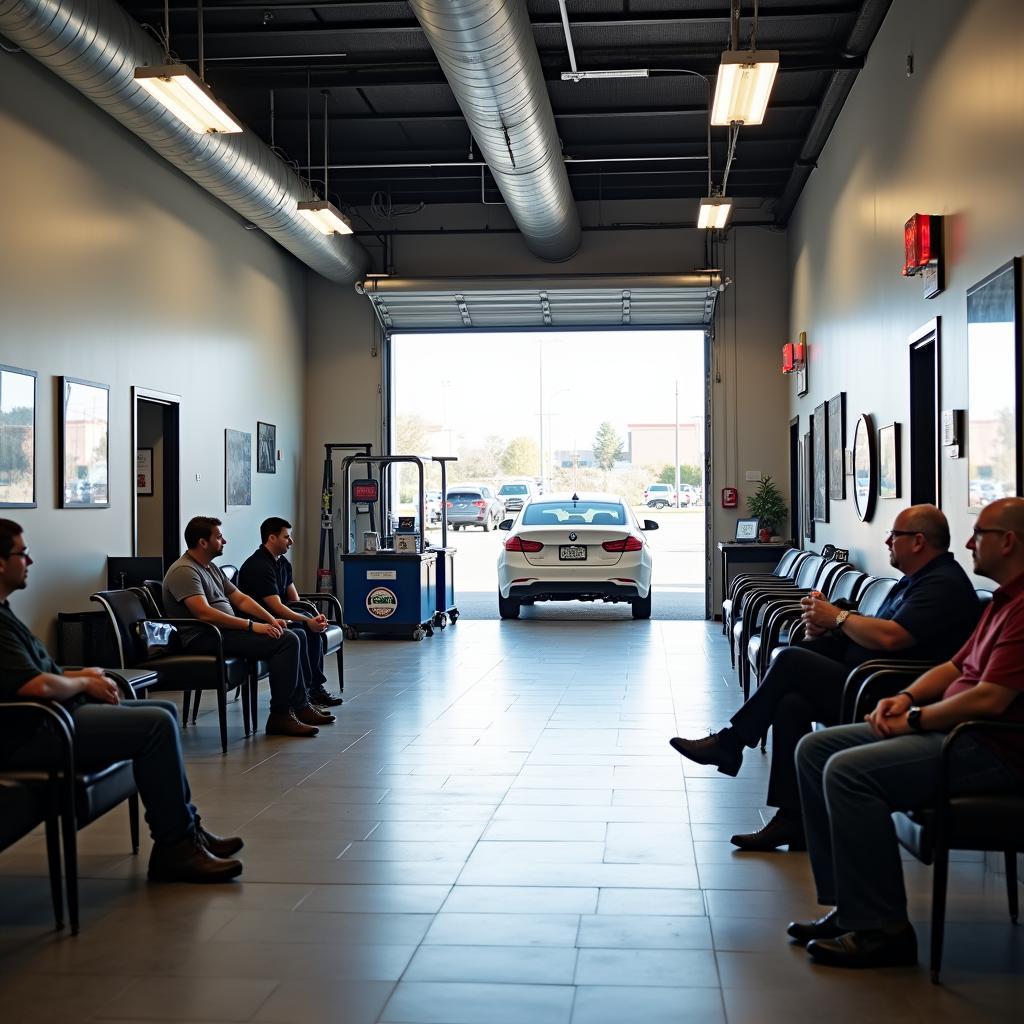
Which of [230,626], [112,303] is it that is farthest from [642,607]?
[230,626]

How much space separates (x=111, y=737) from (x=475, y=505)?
20551 millimetres

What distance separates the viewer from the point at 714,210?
9.88 meters

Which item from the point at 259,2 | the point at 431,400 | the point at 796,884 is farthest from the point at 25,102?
the point at 431,400

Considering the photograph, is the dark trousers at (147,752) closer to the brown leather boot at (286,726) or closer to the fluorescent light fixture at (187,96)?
the brown leather boot at (286,726)

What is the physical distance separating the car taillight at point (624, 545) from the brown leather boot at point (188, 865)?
347 inches

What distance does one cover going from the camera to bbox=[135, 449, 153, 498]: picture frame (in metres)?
10.0


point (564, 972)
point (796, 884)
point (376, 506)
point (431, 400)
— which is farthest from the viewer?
point (431, 400)

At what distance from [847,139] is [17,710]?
7.55 metres

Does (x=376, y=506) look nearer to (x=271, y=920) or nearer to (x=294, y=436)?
(x=294, y=436)

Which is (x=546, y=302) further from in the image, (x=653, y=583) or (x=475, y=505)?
(x=475, y=505)

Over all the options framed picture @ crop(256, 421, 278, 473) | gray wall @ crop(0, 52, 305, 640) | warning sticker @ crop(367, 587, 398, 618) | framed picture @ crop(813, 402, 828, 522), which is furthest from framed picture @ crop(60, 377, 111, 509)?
framed picture @ crop(813, 402, 828, 522)

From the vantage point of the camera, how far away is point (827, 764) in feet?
10.9

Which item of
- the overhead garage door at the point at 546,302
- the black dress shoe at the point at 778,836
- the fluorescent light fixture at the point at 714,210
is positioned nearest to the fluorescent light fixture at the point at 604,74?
the fluorescent light fixture at the point at 714,210

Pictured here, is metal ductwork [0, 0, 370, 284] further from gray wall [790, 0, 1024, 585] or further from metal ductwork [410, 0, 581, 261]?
gray wall [790, 0, 1024, 585]
